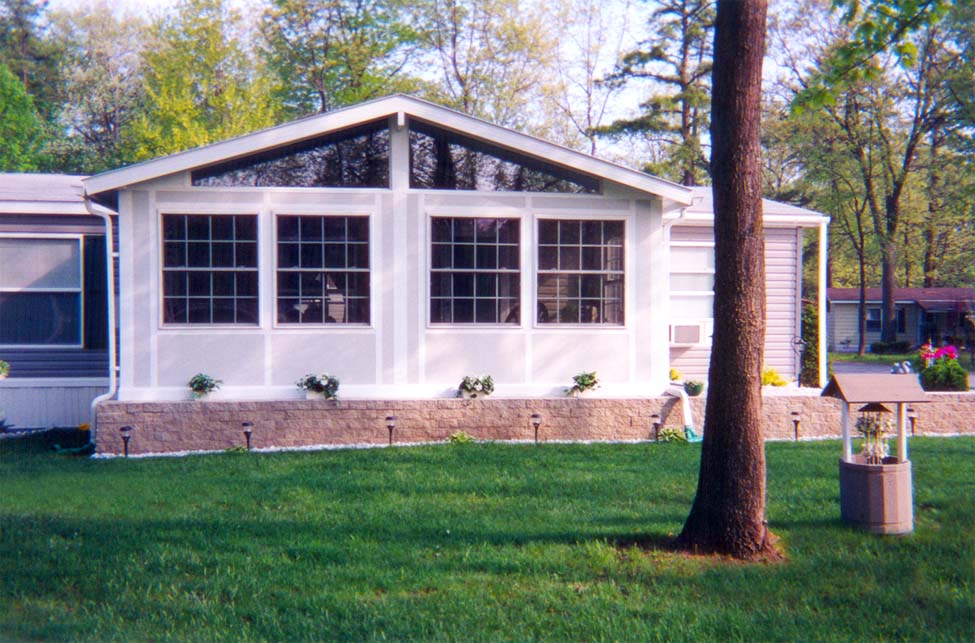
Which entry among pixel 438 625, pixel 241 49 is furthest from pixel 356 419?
pixel 241 49

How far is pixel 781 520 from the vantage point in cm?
621

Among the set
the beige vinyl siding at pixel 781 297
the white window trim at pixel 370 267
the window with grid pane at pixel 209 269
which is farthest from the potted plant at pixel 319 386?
the beige vinyl siding at pixel 781 297

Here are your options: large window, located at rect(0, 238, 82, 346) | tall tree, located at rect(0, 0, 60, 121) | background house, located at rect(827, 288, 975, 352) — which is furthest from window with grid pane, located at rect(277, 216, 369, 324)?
background house, located at rect(827, 288, 975, 352)

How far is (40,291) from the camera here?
11.4 m

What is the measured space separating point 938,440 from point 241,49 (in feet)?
75.4

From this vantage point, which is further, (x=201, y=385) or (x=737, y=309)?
(x=201, y=385)

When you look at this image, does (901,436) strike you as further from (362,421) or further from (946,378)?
(946,378)

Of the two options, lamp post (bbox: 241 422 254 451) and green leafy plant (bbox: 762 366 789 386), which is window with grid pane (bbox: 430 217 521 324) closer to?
lamp post (bbox: 241 422 254 451)

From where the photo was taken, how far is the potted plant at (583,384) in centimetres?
1012

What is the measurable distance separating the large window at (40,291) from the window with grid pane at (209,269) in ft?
8.86

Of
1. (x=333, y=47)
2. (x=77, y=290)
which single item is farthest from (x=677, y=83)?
(x=77, y=290)

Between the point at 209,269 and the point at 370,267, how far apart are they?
185 cm

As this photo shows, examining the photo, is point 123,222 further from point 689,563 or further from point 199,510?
point 689,563

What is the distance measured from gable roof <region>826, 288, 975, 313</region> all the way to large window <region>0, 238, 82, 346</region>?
32630mm
